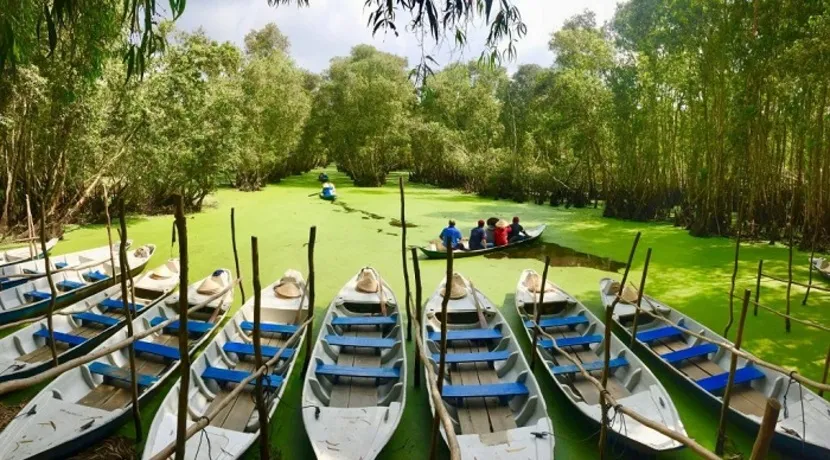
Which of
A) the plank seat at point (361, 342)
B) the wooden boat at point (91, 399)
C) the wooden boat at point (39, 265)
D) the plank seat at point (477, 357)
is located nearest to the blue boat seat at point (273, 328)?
the wooden boat at point (91, 399)

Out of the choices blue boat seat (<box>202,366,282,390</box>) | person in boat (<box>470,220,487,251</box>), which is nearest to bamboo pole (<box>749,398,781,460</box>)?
blue boat seat (<box>202,366,282,390</box>)

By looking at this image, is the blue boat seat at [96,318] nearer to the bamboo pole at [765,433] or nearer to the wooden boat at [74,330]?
the wooden boat at [74,330]

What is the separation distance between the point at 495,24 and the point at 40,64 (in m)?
8.80

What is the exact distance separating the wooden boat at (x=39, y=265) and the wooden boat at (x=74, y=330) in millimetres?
769

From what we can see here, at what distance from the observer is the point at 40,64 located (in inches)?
316

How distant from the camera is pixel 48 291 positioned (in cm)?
632

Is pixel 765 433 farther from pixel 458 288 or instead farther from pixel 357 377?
pixel 458 288

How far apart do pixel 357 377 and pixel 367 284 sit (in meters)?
2.09

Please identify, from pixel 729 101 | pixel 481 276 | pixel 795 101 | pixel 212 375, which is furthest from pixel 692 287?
pixel 212 375

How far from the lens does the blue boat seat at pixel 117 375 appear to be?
4184 mm

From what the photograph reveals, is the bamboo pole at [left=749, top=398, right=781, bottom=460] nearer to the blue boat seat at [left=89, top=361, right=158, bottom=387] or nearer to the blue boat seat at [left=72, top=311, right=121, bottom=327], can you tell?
the blue boat seat at [left=89, top=361, right=158, bottom=387]

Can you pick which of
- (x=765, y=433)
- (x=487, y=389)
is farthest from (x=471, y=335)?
(x=765, y=433)

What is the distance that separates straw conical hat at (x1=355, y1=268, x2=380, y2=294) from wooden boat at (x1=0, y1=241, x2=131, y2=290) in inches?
142

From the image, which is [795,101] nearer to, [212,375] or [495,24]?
[495,24]
